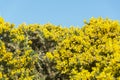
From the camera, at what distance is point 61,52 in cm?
2739

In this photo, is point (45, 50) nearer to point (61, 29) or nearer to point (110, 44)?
point (61, 29)

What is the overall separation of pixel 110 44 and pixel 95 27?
2176 mm

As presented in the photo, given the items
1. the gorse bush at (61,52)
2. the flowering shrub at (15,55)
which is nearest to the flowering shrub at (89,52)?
the gorse bush at (61,52)

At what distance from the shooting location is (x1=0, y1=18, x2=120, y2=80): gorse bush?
25500 mm

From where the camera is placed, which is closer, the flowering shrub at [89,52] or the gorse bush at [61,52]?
the flowering shrub at [89,52]

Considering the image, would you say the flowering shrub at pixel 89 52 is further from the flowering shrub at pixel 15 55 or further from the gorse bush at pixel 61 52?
the flowering shrub at pixel 15 55

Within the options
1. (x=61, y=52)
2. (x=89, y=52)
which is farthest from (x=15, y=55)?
(x=89, y=52)

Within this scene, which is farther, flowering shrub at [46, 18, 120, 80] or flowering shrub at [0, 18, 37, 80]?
flowering shrub at [0, 18, 37, 80]

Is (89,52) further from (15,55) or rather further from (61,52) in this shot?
(15,55)

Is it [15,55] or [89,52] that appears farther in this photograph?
[89,52]

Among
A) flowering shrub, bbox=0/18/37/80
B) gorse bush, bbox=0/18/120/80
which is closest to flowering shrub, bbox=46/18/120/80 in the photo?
gorse bush, bbox=0/18/120/80

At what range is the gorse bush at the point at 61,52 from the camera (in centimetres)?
2550

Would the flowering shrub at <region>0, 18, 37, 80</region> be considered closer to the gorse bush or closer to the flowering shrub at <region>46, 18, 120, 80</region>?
the gorse bush

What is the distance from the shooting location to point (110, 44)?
26078 millimetres
